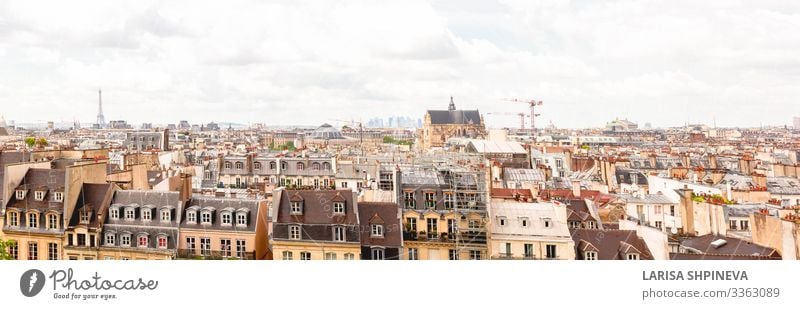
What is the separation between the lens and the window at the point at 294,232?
5.07 meters

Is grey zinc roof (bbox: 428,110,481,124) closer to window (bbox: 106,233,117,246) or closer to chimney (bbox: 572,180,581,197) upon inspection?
chimney (bbox: 572,180,581,197)

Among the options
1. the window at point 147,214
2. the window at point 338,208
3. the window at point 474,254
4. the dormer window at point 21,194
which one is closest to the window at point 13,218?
the dormer window at point 21,194

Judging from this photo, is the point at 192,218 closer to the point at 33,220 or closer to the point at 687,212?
the point at 33,220

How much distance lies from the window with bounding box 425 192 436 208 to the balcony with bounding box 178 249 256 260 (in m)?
1.82

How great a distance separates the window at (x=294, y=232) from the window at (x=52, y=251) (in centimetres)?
207

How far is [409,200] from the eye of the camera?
582cm

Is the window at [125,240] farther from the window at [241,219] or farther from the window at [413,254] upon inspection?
the window at [413,254]

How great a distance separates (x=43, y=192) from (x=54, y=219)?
0.29m

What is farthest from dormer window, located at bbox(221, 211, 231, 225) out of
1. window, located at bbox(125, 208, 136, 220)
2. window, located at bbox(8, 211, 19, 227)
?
window, located at bbox(8, 211, 19, 227)

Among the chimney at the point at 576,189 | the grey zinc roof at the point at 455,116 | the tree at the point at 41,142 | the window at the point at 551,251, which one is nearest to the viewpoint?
the window at the point at 551,251

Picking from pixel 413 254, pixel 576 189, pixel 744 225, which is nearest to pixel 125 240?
pixel 413 254
